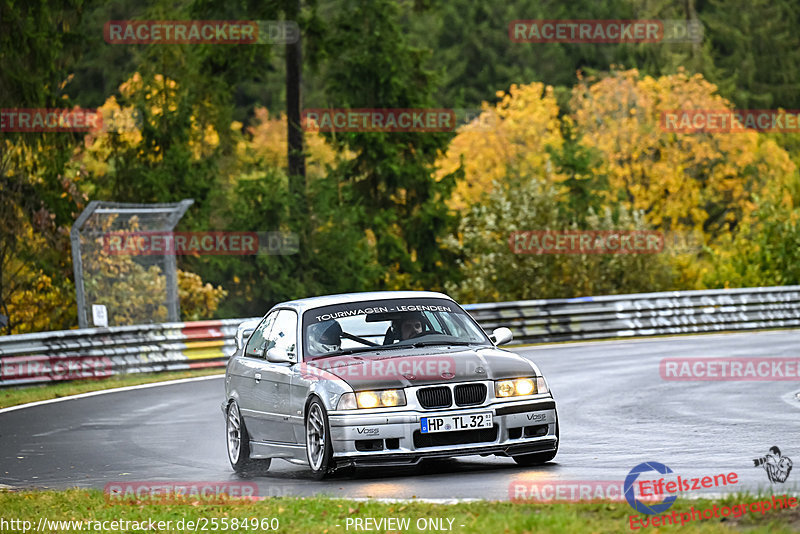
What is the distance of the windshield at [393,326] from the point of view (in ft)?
42.2


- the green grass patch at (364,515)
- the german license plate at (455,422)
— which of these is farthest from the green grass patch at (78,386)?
the green grass patch at (364,515)

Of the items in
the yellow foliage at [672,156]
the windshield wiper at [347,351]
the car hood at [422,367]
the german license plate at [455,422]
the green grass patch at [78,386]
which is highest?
the yellow foliage at [672,156]

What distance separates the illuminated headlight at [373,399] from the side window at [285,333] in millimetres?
1222

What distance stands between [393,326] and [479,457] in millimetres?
1439

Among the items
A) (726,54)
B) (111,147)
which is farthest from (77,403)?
(726,54)

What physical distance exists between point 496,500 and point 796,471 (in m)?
2.39

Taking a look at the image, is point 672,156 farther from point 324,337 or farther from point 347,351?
point 347,351

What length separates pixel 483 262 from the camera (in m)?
38.8

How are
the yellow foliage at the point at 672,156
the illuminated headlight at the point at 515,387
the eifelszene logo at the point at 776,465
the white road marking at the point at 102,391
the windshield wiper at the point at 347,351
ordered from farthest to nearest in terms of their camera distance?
the yellow foliage at the point at 672,156 → the white road marking at the point at 102,391 → the windshield wiper at the point at 347,351 → the illuminated headlight at the point at 515,387 → the eifelszene logo at the point at 776,465

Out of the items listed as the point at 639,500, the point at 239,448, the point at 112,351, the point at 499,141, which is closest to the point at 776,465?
the point at 639,500

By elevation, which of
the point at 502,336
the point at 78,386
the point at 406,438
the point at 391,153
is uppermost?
the point at 391,153

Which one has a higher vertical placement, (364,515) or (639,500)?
(639,500)

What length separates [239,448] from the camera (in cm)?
1344

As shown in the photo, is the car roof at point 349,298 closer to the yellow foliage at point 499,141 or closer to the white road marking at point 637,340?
the white road marking at point 637,340
